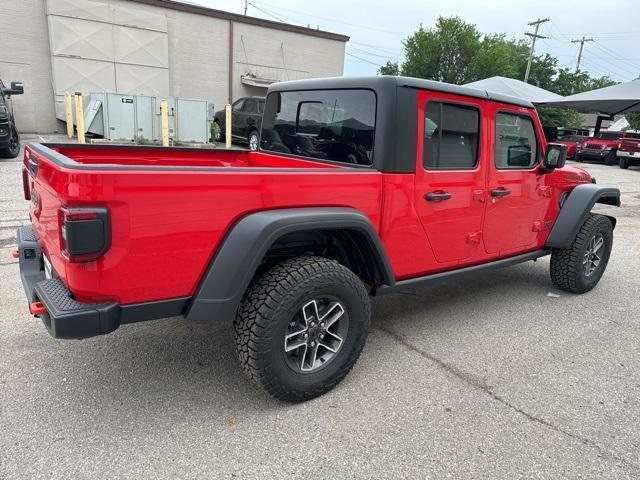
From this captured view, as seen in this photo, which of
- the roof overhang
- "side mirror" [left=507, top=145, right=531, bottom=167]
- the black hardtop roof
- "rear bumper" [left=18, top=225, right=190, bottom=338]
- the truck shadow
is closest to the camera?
"rear bumper" [left=18, top=225, right=190, bottom=338]

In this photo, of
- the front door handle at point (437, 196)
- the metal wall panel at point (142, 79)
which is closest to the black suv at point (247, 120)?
the metal wall panel at point (142, 79)

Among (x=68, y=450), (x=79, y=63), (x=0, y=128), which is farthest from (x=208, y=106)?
(x=68, y=450)

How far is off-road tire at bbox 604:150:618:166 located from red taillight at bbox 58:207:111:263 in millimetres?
24944

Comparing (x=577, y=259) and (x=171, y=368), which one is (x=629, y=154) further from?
(x=171, y=368)

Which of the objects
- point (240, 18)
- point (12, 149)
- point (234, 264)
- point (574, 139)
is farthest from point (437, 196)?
point (574, 139)

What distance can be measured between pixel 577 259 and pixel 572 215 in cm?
43

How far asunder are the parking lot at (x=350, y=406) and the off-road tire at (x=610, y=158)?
21613mm

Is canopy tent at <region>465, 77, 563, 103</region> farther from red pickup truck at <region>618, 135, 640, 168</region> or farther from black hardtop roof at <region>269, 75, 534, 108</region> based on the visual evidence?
black hardtop roof at <region>269, 75, 534, 108</region>

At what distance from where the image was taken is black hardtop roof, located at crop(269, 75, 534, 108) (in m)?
2.93

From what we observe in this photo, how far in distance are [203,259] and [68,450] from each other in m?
1.07

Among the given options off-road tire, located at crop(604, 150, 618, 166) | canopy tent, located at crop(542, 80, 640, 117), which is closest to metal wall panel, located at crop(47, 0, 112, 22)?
canopy tent, located at crop(542, 80, 640, 117)

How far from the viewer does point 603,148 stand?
22.1 m

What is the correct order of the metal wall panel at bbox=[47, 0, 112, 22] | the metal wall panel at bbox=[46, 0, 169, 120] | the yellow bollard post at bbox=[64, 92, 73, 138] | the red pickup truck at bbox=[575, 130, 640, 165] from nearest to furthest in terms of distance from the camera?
the yellow bollard post at bbox=[64, 92, 73, 138] < the metal wall panel at bbox=[47, 0, 112, 22] < the metal wall panel at bbox=[46, 0, 169, 120] < the red pickup truck at bbox=[575, 130, 640, 165]

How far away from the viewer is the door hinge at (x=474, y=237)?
352cm
